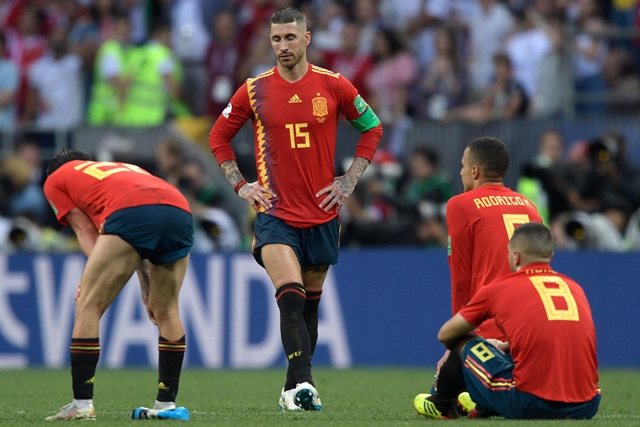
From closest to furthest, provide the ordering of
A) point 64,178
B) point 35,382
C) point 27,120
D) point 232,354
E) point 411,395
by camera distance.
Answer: point 64,178 → point 411,395 → point 35,382 → point 232,354 → point 27,120

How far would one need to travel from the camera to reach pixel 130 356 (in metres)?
14.2

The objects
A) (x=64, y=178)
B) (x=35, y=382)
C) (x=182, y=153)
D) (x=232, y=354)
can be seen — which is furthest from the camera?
(x=182, y=153)

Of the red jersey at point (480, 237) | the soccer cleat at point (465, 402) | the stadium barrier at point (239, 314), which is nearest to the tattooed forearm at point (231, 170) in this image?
the red jersey at point (480, 237)

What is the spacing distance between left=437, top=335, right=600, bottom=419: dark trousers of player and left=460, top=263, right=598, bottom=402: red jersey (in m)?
0.06

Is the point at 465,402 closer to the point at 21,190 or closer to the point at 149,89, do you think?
the point at 21,190

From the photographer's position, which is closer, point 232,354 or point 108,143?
point 232,354

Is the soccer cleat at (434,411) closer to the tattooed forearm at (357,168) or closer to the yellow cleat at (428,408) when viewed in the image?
the yellow cleat at (428,408)

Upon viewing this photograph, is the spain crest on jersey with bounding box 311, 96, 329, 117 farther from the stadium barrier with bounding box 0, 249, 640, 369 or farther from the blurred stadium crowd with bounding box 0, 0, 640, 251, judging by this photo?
the blurred stadium crowd with bounding box 0, 0, 640, 251

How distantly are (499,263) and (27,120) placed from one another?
11.4 m

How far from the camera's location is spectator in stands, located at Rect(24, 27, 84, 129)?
17.5 m

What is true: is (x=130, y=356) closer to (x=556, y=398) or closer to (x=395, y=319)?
(x=395, y=319)

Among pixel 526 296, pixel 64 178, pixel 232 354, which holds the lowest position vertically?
pixel 232 354

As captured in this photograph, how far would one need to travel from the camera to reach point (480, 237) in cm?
774

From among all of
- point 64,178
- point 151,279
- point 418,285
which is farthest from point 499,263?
point 418,285
